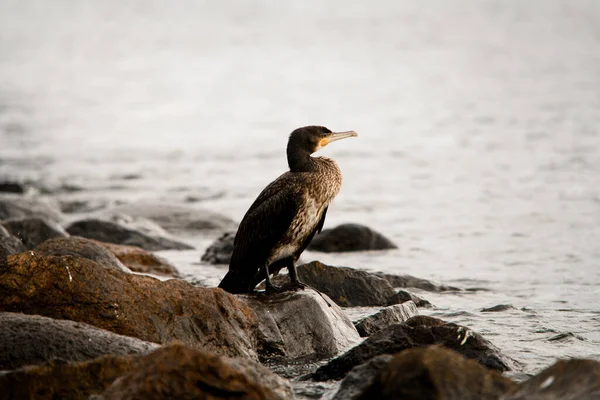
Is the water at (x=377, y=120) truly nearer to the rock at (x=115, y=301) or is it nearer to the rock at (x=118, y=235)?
the rock at (x=118, y=235)

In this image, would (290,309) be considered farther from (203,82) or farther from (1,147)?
(203,82)

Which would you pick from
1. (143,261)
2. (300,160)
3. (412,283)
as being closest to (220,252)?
(143,261)

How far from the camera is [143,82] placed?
122 feet

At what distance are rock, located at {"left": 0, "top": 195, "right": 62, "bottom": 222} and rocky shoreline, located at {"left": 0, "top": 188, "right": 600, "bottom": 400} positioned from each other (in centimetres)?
510

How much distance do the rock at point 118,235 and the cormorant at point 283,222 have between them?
15.6 feet

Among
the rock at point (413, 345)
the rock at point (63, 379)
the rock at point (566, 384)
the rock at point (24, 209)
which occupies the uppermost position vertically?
the rock at point (566, 384)

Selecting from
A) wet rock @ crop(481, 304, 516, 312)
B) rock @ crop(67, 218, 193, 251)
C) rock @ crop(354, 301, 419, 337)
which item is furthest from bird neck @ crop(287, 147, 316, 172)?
rock @ crop(67, 218, 193, 251)

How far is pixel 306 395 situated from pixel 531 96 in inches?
956

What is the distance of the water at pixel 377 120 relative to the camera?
11.8 m

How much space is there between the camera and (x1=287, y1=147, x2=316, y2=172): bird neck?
7.86 m

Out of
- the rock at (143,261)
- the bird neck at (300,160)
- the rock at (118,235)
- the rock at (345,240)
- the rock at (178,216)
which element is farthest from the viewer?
the rock at (178,216)

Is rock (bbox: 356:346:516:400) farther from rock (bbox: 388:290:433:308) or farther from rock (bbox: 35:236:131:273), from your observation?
rock (bbox: 35:236:131:273)

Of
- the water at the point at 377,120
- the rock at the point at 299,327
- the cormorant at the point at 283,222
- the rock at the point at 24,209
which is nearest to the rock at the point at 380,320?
the rock at the point at 299,327

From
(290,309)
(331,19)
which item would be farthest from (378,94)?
(290,309)
